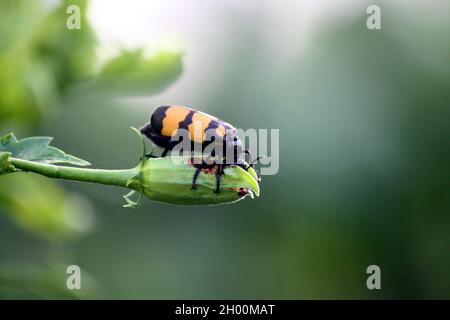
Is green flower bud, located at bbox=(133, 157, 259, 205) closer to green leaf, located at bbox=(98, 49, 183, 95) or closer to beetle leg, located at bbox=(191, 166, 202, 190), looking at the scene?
beetle leg, located at bbox=(191, 166, 202, 190)

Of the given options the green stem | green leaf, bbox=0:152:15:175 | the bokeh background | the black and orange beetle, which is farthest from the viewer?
the bokeh background

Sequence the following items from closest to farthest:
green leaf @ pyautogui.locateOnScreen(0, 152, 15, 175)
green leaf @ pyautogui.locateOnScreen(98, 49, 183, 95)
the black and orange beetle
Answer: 1. green leaf @ pyautogui.locateOnScreen(0, 152, 15, 175)
2. the black and orange beetle
3. green leaf @ pyautogui.locateOnScreen(98, 49, 183, 95)

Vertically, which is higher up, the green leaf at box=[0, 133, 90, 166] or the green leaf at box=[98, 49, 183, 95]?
the green leaf at box=[98, 49, 183, 95]

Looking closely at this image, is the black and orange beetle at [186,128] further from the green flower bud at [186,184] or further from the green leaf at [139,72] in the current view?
the green leaf at [139,72]

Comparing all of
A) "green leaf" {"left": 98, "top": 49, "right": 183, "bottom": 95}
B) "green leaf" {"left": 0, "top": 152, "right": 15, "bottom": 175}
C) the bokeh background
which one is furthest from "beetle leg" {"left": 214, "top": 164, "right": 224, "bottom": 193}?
the bokeh background

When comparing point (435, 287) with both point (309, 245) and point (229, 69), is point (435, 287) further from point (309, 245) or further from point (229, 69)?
point (229, 69)

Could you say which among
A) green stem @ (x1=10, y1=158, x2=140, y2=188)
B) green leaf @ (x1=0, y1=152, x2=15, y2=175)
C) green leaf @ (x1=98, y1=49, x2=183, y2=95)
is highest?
green leaf @ (x1=98, y1=49, x2=183, y2=95)

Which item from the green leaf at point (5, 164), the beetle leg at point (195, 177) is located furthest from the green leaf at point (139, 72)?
the green leaf at point (5, 164)
